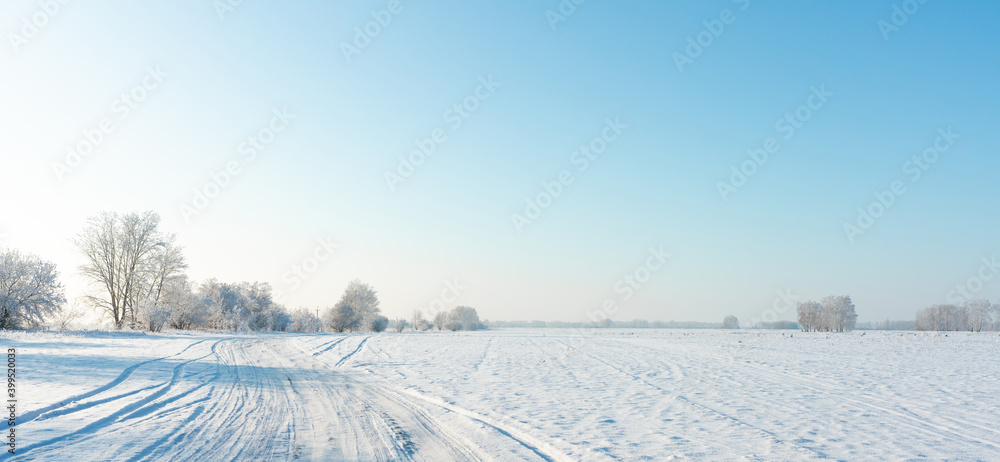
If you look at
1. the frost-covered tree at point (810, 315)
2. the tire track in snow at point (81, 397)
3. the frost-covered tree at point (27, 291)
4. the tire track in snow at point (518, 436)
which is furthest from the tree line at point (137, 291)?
the frost-covered tree at point (810, 315)

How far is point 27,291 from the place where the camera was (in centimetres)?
3102

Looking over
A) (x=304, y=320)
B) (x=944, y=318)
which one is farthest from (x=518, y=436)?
(x=944, y=318)

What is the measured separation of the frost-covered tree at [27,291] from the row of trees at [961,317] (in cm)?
15940

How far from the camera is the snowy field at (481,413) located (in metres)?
6.38

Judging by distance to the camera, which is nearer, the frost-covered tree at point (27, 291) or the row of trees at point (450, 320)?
the frost-covered tree at point (27, 291)

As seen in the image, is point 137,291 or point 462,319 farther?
point 462,319

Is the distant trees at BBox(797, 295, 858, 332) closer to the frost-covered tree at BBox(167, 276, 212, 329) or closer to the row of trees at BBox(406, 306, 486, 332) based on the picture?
the row of trees at BBox(406, 306, 486, 332)

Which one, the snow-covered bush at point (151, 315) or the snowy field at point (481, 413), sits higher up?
the snowy field at point (481, 413)

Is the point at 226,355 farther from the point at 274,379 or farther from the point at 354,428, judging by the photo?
the point at 354,428

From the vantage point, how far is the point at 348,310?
72375 mm

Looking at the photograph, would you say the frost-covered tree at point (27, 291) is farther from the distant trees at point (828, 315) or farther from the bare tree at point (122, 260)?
the distant trees at point (828, 315)

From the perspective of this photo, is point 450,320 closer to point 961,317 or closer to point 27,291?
point 27,291

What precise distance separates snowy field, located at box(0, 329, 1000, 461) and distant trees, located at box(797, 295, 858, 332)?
117605mm

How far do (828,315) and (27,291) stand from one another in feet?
464
